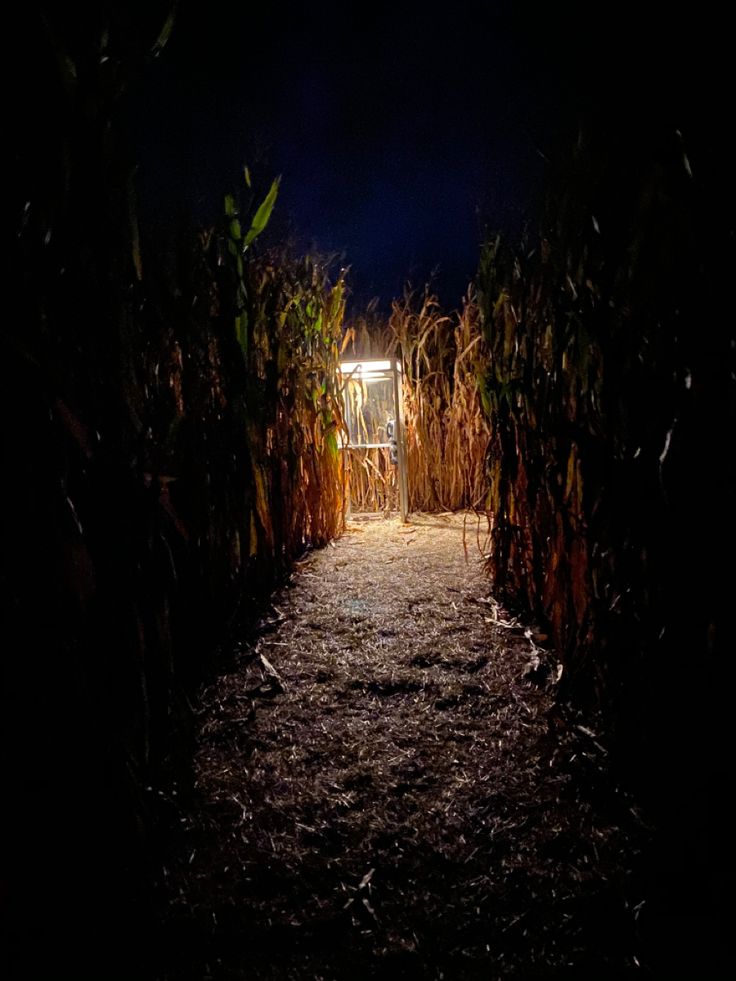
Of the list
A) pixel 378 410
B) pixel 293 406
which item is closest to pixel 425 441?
pixel 378 410

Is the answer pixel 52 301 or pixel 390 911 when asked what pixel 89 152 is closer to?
pixel 52 301

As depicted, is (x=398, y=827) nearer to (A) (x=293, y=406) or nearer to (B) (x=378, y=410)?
(A) (x=293, y=406)

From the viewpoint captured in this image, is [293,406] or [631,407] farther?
[293,406]

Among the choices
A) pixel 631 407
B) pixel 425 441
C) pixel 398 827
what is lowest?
pixel 398 827

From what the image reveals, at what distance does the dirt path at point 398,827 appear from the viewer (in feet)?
3.20

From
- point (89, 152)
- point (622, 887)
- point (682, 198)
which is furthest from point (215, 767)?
point (682, 198)

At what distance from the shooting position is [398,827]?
127 cm

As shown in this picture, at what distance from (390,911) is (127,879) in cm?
53

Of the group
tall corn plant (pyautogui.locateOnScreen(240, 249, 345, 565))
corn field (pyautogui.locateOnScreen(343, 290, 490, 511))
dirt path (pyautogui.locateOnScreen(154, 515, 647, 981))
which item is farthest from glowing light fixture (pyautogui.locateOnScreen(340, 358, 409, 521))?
dirt path (pyautogui.locateOnScreen(154, 515, 647, 981))

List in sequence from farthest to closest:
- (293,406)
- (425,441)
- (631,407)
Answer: (425,441) < (293,406) < (631,407)

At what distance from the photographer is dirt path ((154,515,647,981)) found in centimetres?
98

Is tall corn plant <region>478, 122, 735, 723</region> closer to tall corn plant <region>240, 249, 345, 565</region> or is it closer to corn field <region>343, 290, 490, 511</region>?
tall corn plant <region>240, 249, 345, 565</region>

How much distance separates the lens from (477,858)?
Answer: 3.84 feet

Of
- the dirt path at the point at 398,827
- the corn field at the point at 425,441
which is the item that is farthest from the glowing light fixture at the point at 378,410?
the dirt path at the point at 398,827
